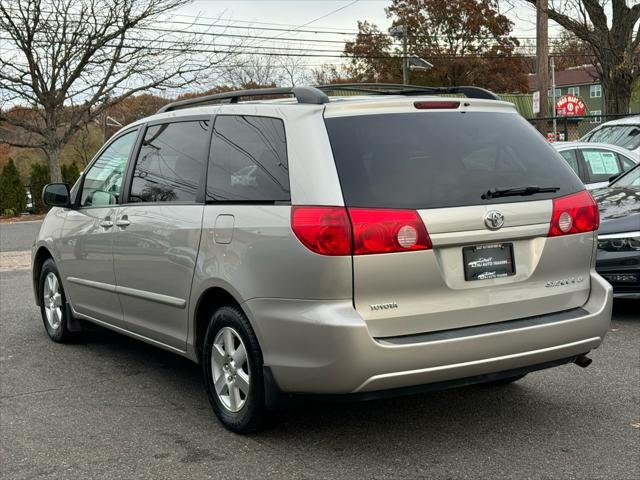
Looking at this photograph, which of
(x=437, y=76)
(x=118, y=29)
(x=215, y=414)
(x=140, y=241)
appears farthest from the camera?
(x=437, y=76)

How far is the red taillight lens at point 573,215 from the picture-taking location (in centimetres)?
423

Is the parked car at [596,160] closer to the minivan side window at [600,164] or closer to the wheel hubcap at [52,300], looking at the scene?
the minivan side window at [600,164]

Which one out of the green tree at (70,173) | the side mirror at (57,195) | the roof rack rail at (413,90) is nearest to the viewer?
the roof rack rail at (413,90)

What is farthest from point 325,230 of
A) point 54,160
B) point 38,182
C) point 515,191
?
point 38,182

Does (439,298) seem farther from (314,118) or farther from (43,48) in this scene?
(43,48)

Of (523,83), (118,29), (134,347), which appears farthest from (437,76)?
(134,347)

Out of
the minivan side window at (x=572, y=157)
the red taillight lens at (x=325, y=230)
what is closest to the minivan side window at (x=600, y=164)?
the minivan side window at (x=572, y=157)

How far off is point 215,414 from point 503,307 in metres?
1.74

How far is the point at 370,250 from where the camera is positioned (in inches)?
149

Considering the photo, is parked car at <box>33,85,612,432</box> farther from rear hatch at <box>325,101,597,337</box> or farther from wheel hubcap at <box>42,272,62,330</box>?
wheel hubcap at <box>42,272,62,330</box>

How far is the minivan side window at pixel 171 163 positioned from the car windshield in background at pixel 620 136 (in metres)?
10.5

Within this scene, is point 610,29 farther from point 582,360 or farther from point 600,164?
point 582,360

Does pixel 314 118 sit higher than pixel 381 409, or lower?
higher

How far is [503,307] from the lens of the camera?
13.2ft
